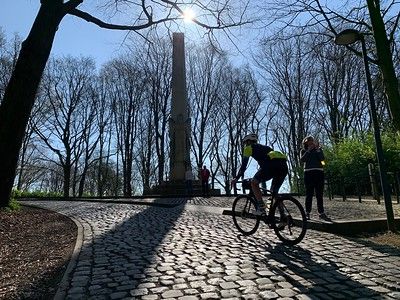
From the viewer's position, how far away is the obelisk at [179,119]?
26594 mm

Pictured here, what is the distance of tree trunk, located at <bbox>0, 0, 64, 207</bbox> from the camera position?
9.80 metres

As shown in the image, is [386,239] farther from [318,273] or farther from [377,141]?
[318,273]

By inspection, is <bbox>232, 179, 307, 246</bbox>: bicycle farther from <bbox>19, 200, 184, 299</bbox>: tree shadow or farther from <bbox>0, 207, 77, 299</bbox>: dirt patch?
<bbox>0, 207, 77, 299</bbox>: dirt patch

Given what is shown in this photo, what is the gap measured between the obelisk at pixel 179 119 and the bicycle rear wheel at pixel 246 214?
18403 millimetres

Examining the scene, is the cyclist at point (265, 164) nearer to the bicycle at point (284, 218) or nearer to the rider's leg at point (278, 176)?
the rider's leg at point (278, 176)

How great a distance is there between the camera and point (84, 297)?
12.8ft

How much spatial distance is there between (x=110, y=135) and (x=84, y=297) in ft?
125

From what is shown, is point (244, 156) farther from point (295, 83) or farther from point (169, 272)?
point (295, 83)

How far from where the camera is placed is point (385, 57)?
32.9 ft

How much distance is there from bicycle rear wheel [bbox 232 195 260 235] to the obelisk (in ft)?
60.4

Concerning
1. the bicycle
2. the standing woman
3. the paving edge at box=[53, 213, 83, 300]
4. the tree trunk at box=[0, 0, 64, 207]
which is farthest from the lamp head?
the tree trunk at box=[0, 0, 64, 207]

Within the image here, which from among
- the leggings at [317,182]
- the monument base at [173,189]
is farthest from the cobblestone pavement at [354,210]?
the monument base at [173,189]

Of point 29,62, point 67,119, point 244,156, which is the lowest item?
point 244,156

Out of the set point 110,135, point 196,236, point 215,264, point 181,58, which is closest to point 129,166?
point 110,135
